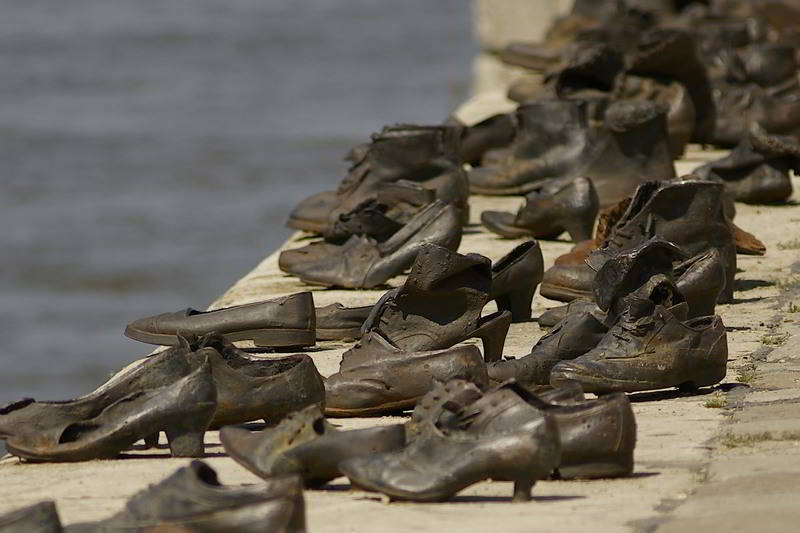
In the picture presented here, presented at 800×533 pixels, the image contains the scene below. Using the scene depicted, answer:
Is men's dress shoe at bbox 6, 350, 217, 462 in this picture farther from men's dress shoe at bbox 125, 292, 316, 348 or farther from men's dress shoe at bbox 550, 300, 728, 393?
men's dress shoe at bbox 125, 292, 316, 348

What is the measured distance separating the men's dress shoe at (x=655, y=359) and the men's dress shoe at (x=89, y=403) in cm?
95

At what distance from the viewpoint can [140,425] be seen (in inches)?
183

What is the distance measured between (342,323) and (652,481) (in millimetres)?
1963

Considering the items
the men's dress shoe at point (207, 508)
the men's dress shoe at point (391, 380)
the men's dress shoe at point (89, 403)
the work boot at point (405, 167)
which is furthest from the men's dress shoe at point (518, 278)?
the men's dress shoe at point (207, 508)

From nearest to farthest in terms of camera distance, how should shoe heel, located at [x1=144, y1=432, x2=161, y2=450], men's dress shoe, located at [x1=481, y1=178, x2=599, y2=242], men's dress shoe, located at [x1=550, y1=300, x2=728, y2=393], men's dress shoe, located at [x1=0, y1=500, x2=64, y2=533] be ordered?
1. men's dress shoe, located at [x1=0, y1=500, x2=64, y2=533]
2. shoe heel, located at [x1=144, y1=432, x2=161, y2=450]
3. men's dress shoe, located at [x1=550, y1=300, x2=728, y2=393]
4. men's dress shoe, located at [x1=481, y1=178, x2=599, y2=242]

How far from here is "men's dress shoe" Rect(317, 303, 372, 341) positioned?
609cm

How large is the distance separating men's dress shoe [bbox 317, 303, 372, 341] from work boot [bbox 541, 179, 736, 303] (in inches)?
28.7

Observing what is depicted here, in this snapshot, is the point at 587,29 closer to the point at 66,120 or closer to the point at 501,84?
the point at 501,84

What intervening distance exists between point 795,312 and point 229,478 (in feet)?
8.14

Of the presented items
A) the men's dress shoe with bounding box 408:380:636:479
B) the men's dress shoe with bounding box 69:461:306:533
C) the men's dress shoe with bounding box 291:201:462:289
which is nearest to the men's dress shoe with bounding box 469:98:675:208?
the men's dress shoe with bounding box 291:201:462:289

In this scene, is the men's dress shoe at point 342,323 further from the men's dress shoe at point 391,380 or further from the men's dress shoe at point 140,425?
the men's dress shoe at point 140,425

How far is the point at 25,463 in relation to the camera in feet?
15.6

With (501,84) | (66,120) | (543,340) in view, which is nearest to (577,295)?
(543,340)

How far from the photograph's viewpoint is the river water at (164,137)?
16047mm
